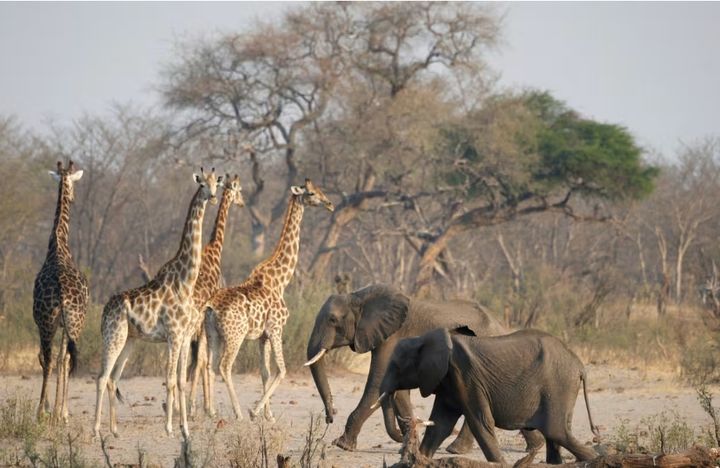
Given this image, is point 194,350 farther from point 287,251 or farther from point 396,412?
point 396,412

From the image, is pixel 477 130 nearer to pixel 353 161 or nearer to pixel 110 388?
pixel 353 161

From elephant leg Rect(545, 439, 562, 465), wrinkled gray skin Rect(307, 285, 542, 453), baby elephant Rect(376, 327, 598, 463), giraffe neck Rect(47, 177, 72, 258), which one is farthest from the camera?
giraffe neck Rect(47, 177, 72, 258)

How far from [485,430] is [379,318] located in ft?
6.31

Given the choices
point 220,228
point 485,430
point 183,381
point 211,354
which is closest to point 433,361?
point 485,430

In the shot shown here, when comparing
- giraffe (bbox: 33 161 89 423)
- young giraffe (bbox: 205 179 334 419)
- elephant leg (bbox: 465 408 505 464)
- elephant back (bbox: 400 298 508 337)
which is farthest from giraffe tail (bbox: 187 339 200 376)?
elephant leg (bbox: 465 408 505 464)

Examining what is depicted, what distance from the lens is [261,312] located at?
36.8ft

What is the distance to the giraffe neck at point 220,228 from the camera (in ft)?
37.7

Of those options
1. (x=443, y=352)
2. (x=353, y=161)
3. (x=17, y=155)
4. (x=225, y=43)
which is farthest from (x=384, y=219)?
(x=443, y=352)

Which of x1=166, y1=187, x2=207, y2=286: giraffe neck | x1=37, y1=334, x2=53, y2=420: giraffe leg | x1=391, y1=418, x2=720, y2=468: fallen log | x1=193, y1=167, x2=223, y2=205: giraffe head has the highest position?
x1=193, y1=167, x2=223, y2=205: giraffe head

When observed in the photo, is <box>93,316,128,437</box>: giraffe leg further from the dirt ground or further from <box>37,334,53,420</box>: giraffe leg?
<box>37,334,53,420</box>: giraffe leg

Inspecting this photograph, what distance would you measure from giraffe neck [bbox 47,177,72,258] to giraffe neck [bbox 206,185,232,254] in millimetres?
1386

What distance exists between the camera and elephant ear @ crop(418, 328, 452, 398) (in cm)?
775

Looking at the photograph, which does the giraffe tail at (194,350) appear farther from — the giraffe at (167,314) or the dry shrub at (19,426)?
the dry shrub at (19,426)

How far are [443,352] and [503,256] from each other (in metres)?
29.4
